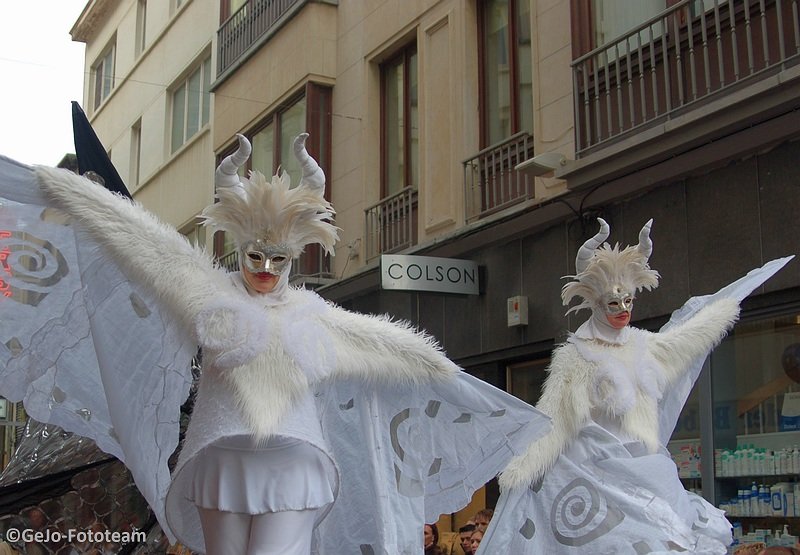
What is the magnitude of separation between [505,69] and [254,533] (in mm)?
8006

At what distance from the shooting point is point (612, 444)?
5176mm

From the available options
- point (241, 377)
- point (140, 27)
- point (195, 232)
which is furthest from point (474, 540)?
point (140, 27)

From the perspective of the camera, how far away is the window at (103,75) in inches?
961

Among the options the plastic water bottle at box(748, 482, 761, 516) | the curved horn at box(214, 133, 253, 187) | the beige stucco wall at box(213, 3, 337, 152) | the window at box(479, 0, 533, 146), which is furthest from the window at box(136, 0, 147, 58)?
the curved horn at box(214, 133, 253, 187)

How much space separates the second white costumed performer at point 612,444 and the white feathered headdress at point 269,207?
71.6 inches

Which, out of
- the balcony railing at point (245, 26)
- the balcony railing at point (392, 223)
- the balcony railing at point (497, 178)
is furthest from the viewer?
the balcony railing at point (245, 26)

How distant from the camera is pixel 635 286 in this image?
562 cm

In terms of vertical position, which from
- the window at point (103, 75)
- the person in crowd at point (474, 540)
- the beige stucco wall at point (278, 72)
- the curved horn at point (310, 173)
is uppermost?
the window at point (103, 75)

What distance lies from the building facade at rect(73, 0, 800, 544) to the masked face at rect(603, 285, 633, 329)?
2226mm

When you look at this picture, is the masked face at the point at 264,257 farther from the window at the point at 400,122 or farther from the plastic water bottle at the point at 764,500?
the window at the point at 400,122

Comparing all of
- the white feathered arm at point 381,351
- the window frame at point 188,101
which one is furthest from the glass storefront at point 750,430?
the window frame at point 188,101

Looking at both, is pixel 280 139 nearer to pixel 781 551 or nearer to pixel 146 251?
pixel 781 551

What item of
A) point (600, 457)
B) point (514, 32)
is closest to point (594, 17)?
point (514, 32)

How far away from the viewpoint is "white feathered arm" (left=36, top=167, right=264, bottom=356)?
4.07 m
